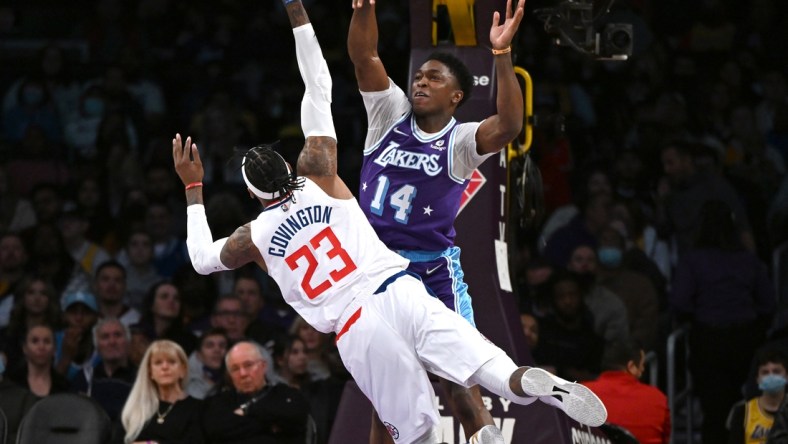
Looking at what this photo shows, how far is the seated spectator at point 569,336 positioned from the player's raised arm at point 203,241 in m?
4.41

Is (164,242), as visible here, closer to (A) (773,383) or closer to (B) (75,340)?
(B) (75,340)

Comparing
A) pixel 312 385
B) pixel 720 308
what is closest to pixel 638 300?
pixel 720 308

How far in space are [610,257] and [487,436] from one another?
20.3ft

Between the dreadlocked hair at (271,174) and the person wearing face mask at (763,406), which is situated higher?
the dreadlocked hair at (271,174)

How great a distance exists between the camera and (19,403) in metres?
11.4

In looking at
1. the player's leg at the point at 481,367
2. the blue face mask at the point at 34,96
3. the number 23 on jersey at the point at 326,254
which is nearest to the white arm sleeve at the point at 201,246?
the number 23 on jersey at the point at 326,254

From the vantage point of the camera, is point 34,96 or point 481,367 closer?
point 481,367

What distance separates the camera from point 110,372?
12242 millimetres

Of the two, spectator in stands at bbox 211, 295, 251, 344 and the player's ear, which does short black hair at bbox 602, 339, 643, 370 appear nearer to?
the player's ear

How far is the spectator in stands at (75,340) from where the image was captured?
12695 millimetres

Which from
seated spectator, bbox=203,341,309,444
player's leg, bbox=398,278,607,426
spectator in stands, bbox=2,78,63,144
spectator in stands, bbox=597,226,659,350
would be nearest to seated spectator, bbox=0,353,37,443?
seated spectator, bbox=203,341,309,444

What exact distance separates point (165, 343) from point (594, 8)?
385 cm

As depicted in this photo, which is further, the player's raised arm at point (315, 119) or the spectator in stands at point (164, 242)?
the spectator in stands at point (164, 242)

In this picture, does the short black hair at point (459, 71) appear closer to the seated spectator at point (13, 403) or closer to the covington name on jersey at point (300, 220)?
the covington name on jersey at point (300, 220)
